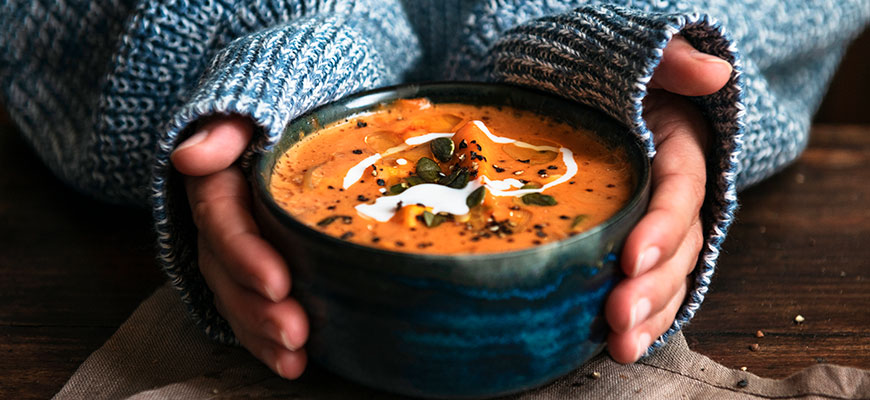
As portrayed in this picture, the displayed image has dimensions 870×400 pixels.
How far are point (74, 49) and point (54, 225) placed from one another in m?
0.21

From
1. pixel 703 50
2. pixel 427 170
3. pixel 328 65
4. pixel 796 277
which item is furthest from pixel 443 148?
pixel 796 277

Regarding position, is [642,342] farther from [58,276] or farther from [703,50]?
[58,276]

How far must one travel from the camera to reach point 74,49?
3.04 ft

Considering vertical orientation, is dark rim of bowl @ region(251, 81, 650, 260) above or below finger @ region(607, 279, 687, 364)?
above

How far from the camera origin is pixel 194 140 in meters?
0.61

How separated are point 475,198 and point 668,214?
0.47 ft

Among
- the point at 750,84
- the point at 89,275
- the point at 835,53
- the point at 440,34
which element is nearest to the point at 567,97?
the point at 750,84

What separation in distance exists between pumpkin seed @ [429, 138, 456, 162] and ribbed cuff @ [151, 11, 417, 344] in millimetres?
118

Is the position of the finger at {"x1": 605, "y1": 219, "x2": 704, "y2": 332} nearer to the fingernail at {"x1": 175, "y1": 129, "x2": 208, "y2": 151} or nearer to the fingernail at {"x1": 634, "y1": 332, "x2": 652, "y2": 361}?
the fingernail at {"x1": 634, "y1": 332, "x2": 652, "y2": 361}

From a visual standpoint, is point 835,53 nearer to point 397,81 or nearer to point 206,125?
point 397,81

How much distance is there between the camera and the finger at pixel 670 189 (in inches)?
21.4

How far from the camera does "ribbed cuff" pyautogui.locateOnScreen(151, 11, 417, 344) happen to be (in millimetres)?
610

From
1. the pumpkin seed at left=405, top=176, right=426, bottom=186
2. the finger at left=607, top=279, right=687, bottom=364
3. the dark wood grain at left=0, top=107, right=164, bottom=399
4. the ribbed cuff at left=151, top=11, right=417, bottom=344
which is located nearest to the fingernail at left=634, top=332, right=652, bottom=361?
the finger at left=607, top=279, right=687, bottom=364

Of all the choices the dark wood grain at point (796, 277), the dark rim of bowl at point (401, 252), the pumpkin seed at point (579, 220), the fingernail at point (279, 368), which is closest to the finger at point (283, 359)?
the fingernail at point (279, 368)
